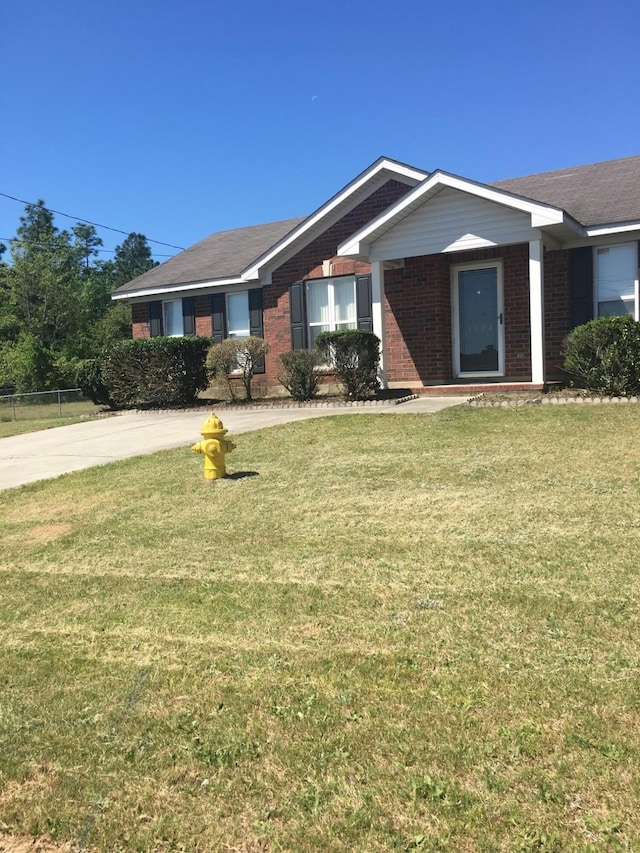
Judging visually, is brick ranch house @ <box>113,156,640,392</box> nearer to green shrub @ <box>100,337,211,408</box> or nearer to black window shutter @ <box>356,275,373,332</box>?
black window shutter @ <box>356,275,373,332</box>

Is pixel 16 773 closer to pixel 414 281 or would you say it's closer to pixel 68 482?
pixel 68 482

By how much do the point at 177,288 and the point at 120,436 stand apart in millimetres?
7723

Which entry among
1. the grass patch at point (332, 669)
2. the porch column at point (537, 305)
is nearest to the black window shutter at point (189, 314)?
the porch column at point (537, 305)

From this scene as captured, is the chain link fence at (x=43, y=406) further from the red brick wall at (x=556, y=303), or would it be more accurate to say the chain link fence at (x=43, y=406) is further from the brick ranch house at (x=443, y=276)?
the red brick wall at (x=556, y=303)

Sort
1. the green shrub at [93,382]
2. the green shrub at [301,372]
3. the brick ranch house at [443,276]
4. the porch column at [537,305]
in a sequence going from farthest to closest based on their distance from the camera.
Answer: the green shrub at [93,382] → the green shrub at [301,372] → the brick ranch house at [443,276] → the porch column at [537,305]

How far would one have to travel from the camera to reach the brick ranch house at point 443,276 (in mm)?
12070

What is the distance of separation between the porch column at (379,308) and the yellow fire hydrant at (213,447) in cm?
718

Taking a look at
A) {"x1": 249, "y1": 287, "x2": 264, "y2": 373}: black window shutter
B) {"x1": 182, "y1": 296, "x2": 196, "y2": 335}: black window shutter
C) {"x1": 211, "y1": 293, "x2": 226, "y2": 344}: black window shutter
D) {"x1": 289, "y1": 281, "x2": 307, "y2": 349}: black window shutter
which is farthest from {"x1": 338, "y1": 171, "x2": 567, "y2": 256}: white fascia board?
{"x1": 182, "y1": 296, "x2": 196, "y2": 335}: black window shutter

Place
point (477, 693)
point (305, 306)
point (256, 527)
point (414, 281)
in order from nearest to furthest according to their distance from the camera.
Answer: point (477, 693) → point (256, 527) → point (414, 281) → point (305, 306)

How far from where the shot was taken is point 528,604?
10.9ft

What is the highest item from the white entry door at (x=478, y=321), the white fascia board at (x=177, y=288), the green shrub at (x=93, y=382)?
the white fascia board at (x=177, y=288)

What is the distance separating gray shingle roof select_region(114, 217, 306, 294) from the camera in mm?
17281

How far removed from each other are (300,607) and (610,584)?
1655mm

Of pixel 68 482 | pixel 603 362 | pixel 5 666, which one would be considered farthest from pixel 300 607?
pixel 603 362
